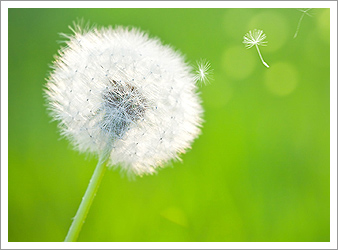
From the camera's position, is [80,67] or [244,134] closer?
[80,67]

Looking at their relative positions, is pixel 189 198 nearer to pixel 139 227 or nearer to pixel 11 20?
pixel 139 227

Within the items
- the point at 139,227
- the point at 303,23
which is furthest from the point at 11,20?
the point at 303,23

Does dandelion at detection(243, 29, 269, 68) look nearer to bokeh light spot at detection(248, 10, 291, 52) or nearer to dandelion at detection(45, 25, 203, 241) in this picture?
bokeh light spot at detection(248, 10, 291, 52)

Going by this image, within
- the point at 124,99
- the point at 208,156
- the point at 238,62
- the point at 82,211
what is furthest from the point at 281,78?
the point at 82,211

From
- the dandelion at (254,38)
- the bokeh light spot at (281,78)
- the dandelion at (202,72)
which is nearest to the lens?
the dandelion at (202,72)

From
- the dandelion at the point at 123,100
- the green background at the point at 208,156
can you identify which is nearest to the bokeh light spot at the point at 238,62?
the green background at the point at 208,156

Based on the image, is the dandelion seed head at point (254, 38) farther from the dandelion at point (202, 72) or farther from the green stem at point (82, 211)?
the green stem at point (82, 211)

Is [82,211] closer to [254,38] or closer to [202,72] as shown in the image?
[202,72]
